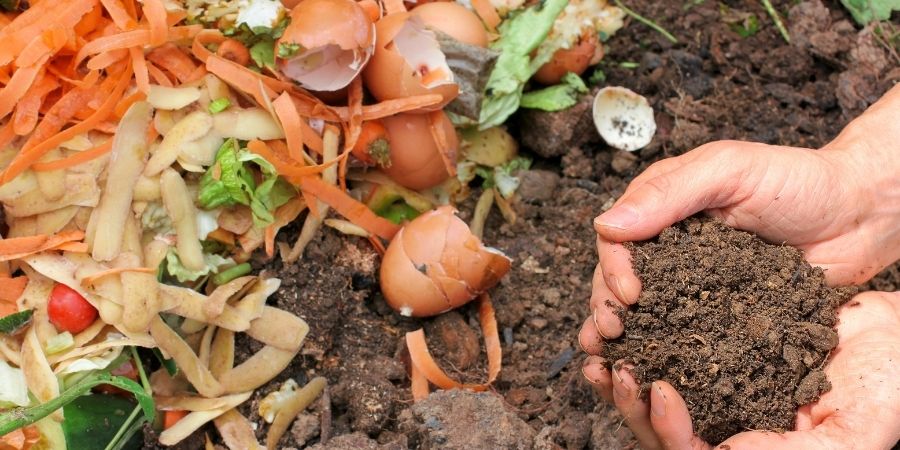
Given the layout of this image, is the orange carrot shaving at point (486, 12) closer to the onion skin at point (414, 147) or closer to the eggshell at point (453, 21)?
the eggshell at point (453, 21)

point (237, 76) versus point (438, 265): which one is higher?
point (237, 76)

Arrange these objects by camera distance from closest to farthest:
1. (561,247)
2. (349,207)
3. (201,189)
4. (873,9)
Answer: (201,189), (349,207), (561,247), (873,9)

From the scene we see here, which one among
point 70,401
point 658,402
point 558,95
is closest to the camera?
point 658,402

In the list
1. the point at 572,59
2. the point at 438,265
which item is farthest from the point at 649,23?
the point at 438,265

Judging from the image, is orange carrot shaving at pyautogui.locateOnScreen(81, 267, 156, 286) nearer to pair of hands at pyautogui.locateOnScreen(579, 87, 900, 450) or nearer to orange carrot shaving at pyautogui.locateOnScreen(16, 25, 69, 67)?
orange carrot shaving at pyautogui.locateOnScreen(16, 25, 69, 67)

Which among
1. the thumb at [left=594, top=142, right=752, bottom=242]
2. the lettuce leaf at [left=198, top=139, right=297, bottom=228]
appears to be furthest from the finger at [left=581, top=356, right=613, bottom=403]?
the lettuce leaf at [left=198, top=139, right=297, bottom=228]

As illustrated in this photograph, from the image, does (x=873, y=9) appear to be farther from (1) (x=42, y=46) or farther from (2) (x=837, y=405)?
(1) (x=42, y=46)
